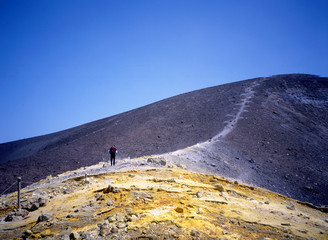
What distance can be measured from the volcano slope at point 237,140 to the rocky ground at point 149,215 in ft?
21.8

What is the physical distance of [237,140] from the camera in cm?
2119

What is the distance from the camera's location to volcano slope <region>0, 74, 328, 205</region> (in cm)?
1614

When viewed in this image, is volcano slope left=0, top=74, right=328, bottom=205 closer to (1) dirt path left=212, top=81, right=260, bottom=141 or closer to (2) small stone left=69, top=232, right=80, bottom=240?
(1) dirt path left=212, top=81, right=260, bottom=141

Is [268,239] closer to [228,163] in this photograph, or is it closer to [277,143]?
[228,163]

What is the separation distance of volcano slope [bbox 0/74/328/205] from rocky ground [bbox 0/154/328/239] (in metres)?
6.63

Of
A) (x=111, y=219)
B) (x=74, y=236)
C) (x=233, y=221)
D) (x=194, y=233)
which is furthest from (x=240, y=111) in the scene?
(x=74, y=236)

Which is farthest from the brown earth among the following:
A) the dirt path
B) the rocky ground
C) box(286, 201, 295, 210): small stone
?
the dirt path

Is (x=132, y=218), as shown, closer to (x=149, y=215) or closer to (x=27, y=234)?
(x=149, y=215)

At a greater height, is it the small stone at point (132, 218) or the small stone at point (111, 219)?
the small stone at point (111, 219)

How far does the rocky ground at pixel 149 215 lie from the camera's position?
15.5ft

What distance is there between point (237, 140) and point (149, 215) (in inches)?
694

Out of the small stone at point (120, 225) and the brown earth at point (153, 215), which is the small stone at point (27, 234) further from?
the small stone at point (120, 225)

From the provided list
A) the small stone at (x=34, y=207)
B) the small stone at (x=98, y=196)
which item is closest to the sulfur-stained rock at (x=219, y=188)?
the small stone at (x=98, y=196)

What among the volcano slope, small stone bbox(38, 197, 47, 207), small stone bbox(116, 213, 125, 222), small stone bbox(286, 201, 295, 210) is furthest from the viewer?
the volcano slope
